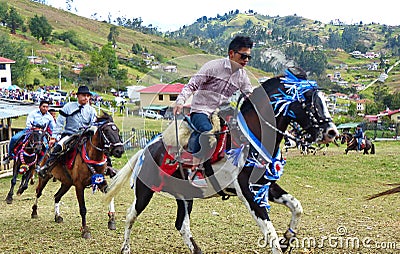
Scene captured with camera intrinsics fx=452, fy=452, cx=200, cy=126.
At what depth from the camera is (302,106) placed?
18.5 feet

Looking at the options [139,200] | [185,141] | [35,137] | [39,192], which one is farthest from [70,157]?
[35,137]

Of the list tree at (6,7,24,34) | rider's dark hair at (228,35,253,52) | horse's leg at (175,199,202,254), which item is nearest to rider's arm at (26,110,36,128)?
horse's leg at (175,199,202,254)

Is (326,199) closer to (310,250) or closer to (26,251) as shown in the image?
(310,250)

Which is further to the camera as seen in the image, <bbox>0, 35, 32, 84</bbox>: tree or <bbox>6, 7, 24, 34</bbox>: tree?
<bbox>6, 7, 24, 34</bbox>: tree

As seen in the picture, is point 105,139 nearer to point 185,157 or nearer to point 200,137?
point 185,157

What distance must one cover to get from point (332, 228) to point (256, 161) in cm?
328

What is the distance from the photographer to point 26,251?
727 centimetres

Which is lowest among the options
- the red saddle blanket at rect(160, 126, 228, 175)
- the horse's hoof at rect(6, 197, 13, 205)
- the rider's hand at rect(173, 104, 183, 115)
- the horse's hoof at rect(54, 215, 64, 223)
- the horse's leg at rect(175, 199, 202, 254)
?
the horse's hoof at rect(6, 197, 13, 205)

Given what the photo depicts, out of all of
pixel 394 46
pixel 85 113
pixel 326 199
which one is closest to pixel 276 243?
pixel 85 113

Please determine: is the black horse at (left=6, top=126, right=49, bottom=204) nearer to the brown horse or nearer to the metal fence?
the brown horse

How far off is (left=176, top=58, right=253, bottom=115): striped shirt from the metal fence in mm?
871

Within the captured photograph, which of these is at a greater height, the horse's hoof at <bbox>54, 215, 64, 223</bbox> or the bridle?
the bridle

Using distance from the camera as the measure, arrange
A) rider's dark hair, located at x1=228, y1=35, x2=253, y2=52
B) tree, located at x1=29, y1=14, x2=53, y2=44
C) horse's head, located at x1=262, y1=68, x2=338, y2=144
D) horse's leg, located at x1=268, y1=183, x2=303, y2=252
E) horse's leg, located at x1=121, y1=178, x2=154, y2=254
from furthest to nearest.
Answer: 1. tree, located at x1=29, y1=14, x2=53, y2=44
2. horse's leg, located at x1=121, y1=178, x2=154, y2=254
3. horse's leg, located at x1=268, y1=183, x2=303, y2=252
4. rider's dark hair, located at x1=228, y1=35, x2=253, y2=52
5. horse's head, located at x1=262, y1=68, x2=338, y2=144

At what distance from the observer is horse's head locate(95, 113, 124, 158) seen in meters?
7.99
